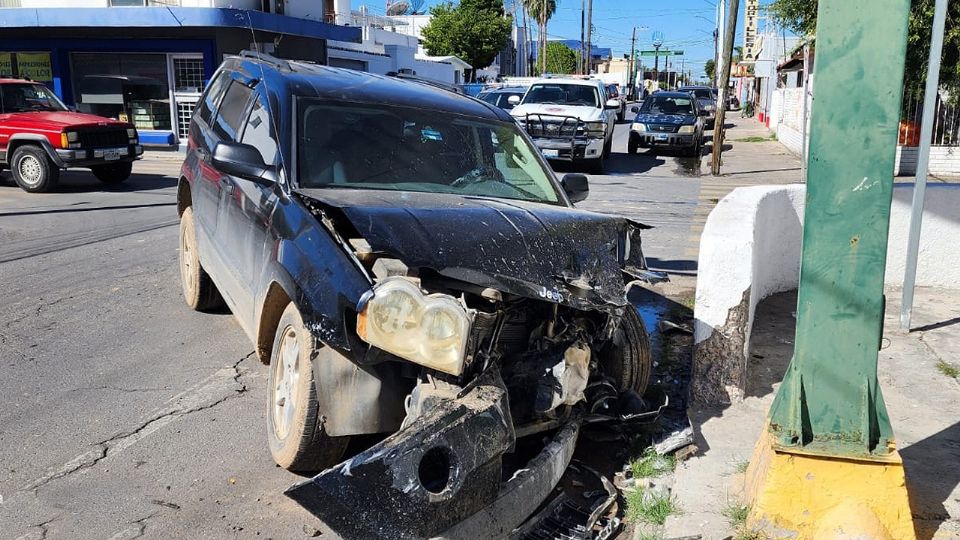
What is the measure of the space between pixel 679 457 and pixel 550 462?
103cm

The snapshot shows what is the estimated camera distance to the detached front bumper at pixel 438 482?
9.87 ft

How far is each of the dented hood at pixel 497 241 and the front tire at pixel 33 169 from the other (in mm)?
11119

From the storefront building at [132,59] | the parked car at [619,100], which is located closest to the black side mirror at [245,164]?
the parked car at [619,100]

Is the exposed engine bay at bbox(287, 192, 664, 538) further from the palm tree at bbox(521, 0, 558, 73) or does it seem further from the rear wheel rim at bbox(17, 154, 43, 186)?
the palm tree at bbox(521, 0, 558, 73)

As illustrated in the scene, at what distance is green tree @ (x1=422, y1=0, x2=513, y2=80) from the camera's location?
58594mm

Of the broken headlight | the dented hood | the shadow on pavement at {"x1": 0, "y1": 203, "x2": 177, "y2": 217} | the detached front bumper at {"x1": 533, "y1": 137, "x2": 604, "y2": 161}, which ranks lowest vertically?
the shadow on pavement at {"x1": 0, "y1": 203, "x2": 177, "y2": 217}

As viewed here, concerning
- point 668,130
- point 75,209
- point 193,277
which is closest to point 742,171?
point 668,130

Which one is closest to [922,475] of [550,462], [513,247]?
[550,462]

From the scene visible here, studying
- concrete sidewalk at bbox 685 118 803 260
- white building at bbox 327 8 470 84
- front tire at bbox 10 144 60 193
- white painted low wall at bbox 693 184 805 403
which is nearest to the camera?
white painted low wall at bbox 693 184 805 403

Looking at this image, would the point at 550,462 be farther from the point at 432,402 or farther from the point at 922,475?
the point at 922,475

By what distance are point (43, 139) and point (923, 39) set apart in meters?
15.4

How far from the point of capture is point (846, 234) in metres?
3.64

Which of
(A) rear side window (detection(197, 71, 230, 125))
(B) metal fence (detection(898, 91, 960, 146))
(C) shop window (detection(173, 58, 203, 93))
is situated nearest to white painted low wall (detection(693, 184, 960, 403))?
(A) rear side window (detection(197, 71, 230, 125))

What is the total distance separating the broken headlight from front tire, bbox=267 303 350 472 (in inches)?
17.8
